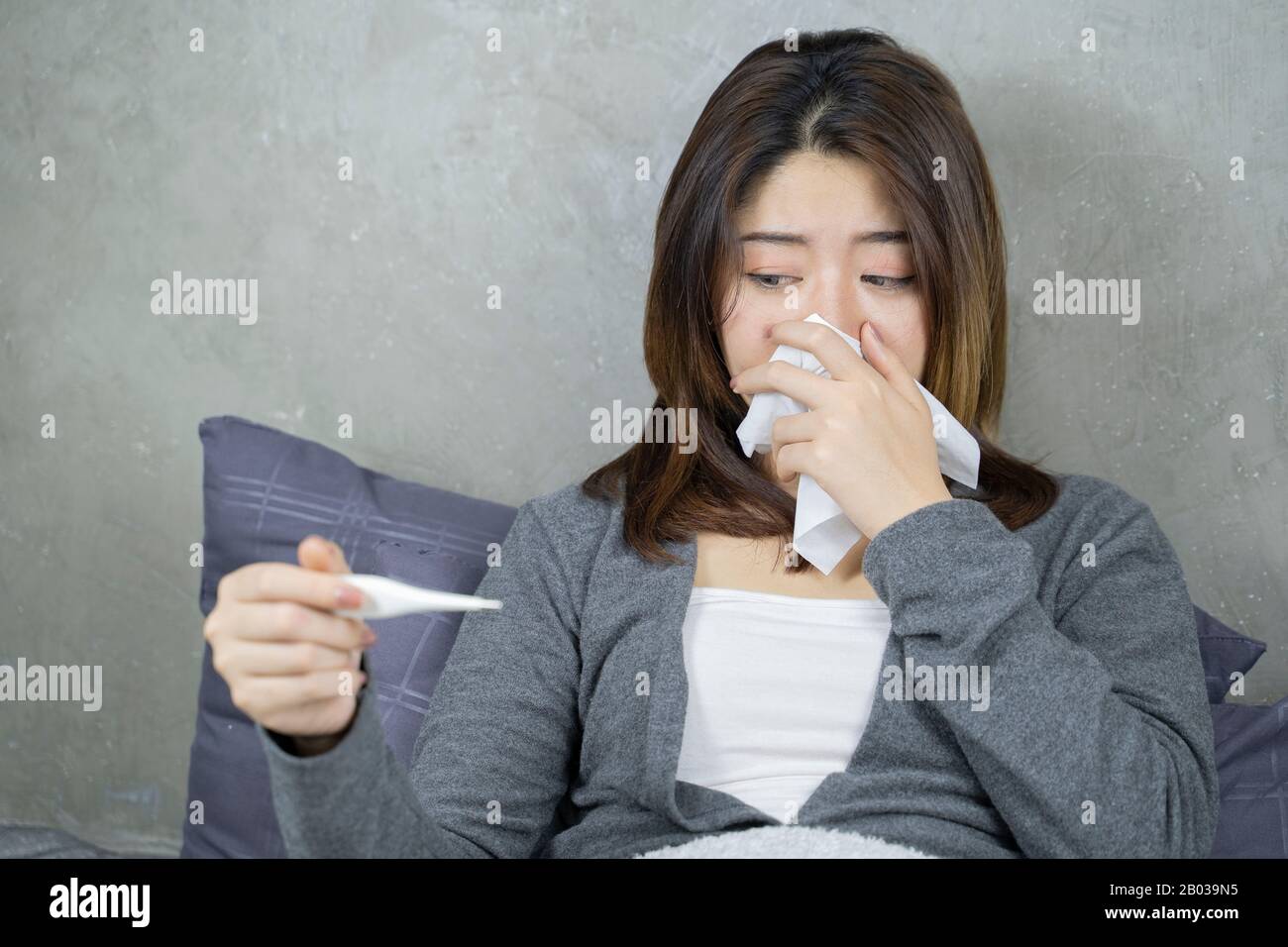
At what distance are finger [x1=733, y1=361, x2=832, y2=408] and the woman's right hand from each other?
55 cm

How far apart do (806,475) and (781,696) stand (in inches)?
8.9

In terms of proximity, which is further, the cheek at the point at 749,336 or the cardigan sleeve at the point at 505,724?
the cheek at the point at 749,336

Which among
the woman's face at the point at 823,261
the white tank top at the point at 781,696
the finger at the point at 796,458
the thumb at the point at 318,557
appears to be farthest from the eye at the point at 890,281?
the thumb at the point at 318,557

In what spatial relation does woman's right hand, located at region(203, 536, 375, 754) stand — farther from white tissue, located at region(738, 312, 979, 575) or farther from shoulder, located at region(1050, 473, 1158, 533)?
shoulder, located at region(1050, 473, 1158, 533)

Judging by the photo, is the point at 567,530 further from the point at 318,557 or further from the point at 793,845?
the point at 318,557

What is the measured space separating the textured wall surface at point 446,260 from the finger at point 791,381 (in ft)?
1.95

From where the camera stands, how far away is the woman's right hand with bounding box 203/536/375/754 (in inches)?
30.4

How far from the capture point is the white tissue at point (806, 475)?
1.23 metres

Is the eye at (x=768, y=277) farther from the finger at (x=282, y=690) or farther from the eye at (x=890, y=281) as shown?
the finger at (x=282, y=690)

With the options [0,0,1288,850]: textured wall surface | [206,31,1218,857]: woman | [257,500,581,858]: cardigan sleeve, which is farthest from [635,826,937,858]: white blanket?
[0,0,1288,850]: textured wall surface

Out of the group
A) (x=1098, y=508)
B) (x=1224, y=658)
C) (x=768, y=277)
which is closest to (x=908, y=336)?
(x=768, y=277)

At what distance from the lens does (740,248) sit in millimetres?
1320

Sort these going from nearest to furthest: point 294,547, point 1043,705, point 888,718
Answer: point 1043,705
point 888,718
point 294,547
